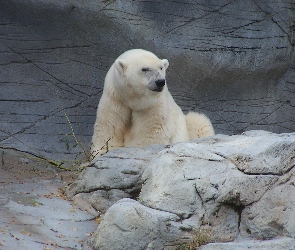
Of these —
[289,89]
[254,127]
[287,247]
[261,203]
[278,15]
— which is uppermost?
[278,15]

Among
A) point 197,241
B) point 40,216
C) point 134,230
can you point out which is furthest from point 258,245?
point 40,216

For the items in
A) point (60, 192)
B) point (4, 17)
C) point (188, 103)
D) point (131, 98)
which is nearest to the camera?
point (60, 192)

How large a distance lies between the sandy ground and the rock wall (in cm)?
99

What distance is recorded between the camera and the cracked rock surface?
14.7 feet

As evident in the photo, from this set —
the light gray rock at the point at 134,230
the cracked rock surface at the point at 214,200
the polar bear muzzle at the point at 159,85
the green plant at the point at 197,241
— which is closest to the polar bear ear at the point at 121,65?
the polar bear muzzle at the point at 159,85

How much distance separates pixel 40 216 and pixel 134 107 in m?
1.82

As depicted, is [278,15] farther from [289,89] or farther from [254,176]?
[254,176]

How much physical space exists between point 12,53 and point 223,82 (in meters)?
2.56

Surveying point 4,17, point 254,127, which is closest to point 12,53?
point 4,17

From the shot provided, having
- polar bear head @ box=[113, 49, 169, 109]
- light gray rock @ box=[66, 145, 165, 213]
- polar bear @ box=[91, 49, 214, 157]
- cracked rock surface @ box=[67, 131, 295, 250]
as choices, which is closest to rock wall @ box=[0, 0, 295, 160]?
polar bear @ box=[91, 49, 214, 157]

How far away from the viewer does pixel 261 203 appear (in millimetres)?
4586

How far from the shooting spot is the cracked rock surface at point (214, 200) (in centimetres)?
447

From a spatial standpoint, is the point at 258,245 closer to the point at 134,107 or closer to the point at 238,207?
the point at 238,207

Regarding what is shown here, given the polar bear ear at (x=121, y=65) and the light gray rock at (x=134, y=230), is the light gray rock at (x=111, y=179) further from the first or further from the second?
the polar bear ear at (x=121, y=65)
